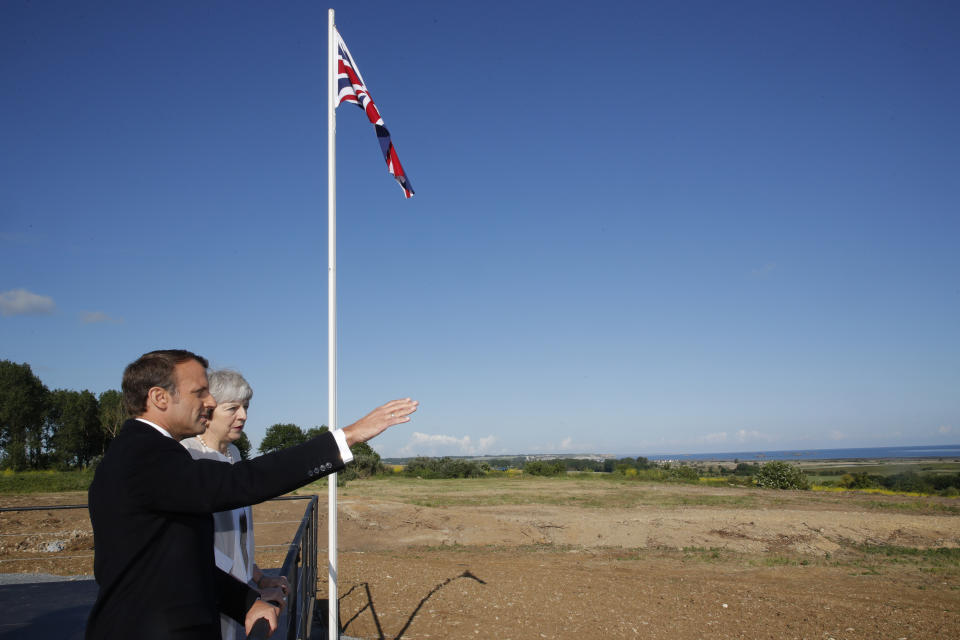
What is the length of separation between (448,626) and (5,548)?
11.6 metres

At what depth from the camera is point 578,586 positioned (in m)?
10.5

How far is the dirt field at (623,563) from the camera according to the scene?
8.57m

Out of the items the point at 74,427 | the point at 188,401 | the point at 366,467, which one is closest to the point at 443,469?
the point at 366,467

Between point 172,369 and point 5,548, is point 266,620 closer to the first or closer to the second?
point 172,369

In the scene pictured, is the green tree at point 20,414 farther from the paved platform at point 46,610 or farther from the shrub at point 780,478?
the shrub at point 780,478

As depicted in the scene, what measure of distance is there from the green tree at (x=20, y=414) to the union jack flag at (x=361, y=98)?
2061 inches

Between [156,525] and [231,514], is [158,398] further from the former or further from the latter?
[231,514]

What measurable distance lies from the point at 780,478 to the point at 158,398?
39.8 m

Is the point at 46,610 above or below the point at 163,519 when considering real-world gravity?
below

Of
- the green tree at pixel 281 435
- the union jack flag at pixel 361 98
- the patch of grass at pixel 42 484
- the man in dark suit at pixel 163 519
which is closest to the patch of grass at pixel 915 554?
the union jack flag at pixel 361 98

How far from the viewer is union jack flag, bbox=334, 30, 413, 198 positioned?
22.9 feet

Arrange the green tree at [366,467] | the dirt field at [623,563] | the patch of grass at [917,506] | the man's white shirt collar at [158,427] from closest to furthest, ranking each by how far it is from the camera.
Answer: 1. the man's white shirt collar at [158,427]
2. the dirt field at [623,563]
3. the patch of grass at [917,506]
4. the green tree at [366,467]

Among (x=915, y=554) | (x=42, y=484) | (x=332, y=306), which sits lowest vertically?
(x=915, y=554)

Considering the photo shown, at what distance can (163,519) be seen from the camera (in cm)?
159
